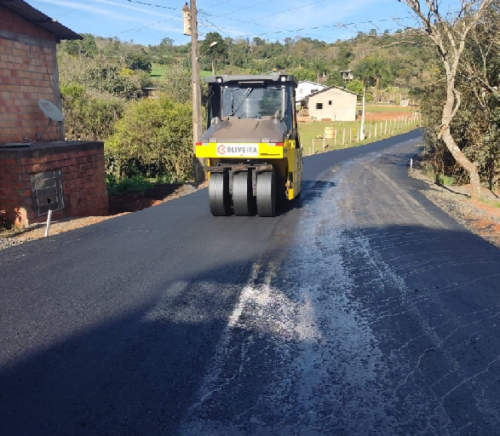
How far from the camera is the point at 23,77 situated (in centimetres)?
1208

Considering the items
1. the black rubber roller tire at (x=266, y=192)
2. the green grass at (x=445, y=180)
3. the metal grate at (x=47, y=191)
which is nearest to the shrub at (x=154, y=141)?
the metal grate at (x=47, y=191)

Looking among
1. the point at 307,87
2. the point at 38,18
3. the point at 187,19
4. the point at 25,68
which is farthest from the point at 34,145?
the point at 307,87

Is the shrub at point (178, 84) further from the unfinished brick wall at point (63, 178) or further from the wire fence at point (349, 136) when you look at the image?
the unfinished brick wall at point (63, 178)

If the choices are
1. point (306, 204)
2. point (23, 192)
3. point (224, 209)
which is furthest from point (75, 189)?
point (306, 204)

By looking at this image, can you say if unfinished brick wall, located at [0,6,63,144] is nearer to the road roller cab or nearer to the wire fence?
the road roller cab

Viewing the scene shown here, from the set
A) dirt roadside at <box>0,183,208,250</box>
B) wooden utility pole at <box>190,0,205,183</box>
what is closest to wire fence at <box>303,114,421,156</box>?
wooden utility pole at <box>190,0,205,183</box>

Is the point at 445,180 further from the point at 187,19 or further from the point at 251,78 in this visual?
the point at 187,19

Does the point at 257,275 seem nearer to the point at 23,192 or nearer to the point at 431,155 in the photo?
the point at 23,192

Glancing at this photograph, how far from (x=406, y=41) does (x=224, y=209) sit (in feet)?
32.2

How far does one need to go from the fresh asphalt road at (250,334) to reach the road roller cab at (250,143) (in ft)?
4.94

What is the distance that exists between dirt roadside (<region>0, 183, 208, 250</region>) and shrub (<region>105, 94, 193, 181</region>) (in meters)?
2.62

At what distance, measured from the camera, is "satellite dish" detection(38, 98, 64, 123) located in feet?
39.8

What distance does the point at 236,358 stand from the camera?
4.14 metres

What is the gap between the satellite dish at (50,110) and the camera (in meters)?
12.1
